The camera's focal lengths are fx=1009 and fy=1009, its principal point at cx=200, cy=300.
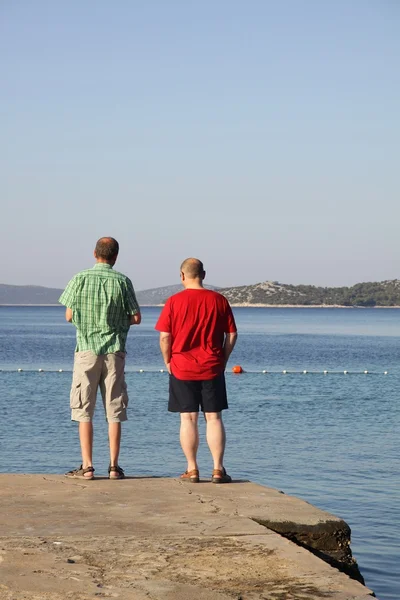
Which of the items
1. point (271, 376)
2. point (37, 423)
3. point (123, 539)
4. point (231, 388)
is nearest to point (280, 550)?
point (123, 539)

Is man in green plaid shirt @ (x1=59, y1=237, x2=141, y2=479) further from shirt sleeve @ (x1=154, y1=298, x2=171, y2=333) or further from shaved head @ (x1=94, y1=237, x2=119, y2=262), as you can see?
shirt sleeve @ (x1=154, y1=298, x2=171, y2=333)

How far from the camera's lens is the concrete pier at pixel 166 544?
5.37m

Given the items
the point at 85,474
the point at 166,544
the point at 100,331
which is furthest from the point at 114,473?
the point at 166,544

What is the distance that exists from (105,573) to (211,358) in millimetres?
→ 3043

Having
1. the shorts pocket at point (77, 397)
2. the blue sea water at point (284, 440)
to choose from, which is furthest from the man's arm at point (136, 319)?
the blue sea water at point (284, 440)

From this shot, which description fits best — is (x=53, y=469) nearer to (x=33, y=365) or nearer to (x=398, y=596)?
(x=398, y=596)

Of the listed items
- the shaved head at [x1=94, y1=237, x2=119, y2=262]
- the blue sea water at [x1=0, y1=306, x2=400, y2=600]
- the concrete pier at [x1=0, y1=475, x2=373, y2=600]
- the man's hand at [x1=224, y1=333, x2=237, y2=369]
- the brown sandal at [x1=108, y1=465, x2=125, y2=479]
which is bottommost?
the blue sea water at [x1=0, y1=306, x2=400, y2=600]

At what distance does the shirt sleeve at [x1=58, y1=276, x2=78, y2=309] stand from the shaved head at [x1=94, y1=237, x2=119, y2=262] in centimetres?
31

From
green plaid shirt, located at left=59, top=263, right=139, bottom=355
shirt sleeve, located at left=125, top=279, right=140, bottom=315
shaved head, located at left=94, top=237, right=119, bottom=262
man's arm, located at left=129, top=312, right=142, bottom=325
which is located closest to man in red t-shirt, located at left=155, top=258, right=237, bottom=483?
man's arm, located at left=129, top=312, right=142, bottom=325

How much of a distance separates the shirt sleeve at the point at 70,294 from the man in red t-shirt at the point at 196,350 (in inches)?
29.7

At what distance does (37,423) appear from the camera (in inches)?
891

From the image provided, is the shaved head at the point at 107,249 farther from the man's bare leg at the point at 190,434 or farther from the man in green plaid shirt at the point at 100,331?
the man's bare leg at the point at 190,434

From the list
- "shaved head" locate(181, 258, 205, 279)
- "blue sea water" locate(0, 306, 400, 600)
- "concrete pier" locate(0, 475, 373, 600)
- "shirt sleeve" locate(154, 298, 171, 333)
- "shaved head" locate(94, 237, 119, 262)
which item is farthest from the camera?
"blue sea water" locate(0, 306, 400, 600)

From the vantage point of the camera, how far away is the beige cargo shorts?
8453 mm
